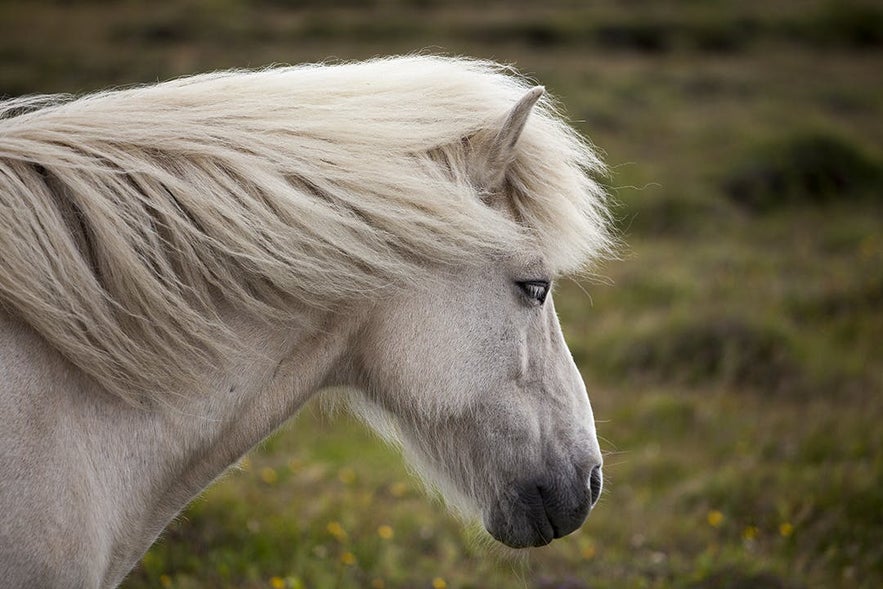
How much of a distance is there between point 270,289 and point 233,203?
0.26 meters

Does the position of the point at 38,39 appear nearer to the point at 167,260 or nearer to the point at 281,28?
the point at 281,28

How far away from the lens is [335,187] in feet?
7.55

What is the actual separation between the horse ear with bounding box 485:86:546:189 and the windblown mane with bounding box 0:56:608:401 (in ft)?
0.17

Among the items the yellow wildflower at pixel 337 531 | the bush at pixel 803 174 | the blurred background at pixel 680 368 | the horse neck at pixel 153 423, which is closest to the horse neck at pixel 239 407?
the horse neck at pixel 153 423

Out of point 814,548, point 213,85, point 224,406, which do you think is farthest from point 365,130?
point 814,548

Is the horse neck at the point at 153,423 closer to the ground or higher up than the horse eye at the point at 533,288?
closer to the ground

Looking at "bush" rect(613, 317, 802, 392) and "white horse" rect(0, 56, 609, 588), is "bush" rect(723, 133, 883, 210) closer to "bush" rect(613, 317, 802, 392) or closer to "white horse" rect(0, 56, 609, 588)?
"bush" rect(613, 317, 802, 392)

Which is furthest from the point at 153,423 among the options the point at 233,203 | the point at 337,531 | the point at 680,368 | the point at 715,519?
the point at 680,368

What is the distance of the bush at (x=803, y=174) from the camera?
14570 millimetres

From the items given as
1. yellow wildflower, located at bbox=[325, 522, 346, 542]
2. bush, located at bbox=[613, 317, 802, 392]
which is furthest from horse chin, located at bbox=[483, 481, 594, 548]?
bush, located at bbox=[613, 317, 802, 392]

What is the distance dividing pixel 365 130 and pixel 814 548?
408 cm

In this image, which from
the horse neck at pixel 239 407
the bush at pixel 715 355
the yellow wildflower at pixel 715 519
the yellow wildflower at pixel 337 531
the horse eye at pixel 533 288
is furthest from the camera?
the bush at pixel 715 355

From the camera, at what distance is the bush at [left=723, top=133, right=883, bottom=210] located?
1457 cm

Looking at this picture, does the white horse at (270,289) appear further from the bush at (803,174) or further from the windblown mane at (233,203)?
the bush at (803,174)
